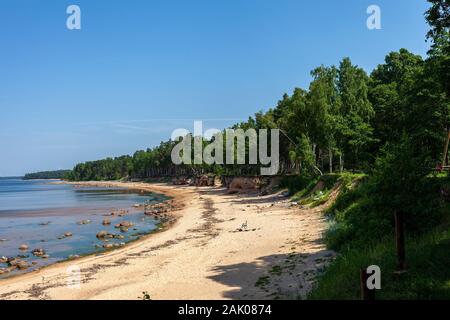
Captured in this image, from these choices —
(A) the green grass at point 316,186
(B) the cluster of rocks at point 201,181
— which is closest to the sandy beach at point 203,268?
(A) the green grass at point 316,186

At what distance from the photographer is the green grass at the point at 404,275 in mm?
10783

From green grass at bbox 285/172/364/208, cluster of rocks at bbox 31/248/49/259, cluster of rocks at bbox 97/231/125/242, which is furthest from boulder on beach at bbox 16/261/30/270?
green grass at bbox 285/172/364/208

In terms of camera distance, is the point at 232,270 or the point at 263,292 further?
A: the point at 232,270

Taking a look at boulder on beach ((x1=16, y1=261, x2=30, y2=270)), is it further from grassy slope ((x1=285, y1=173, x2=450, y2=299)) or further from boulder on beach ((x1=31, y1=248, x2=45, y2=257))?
grassy slope ((x1=285, y1=173, x2=450, y2=299))

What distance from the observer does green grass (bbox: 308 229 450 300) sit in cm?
1078

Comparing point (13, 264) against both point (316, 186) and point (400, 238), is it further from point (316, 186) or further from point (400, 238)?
point (316, 186)

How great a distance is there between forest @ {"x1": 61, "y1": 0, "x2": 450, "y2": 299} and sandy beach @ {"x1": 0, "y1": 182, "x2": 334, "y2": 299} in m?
1.76

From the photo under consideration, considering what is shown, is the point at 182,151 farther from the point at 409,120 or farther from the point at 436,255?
the point at 436,255

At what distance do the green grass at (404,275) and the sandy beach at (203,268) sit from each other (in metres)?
1.44

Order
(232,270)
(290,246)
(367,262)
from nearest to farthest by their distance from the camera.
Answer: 1. (367,262)
2. (232,270)
3. (290,246)

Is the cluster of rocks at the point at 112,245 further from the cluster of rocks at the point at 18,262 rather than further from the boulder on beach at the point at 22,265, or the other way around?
the boulder on beach at the point at 22,265
